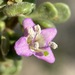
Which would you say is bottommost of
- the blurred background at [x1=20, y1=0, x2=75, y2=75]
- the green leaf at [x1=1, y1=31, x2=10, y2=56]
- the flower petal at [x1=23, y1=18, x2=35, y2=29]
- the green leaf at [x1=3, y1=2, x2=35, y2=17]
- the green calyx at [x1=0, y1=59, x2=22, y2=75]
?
the blurred background at [x1=20, y1=0, x2=75, y2=75]

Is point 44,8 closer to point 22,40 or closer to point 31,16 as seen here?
point 31,16

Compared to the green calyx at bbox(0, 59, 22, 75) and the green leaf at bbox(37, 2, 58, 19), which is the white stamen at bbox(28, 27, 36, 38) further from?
the green calyx at bbox(0, 59, 22, 75)

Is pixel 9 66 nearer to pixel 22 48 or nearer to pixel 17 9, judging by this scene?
pixel 22 48

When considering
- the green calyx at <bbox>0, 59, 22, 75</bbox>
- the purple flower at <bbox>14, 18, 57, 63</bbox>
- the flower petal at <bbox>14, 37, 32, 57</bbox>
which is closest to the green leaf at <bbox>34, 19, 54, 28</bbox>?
the purple flower at <bbox>14, 18, 57, 63</bbox>

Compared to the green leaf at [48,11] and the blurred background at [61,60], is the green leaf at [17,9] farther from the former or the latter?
the blurred background at [61,60]

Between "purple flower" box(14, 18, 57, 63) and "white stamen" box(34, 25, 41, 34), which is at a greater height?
"white stamen" box(34, 25, 41, 34)

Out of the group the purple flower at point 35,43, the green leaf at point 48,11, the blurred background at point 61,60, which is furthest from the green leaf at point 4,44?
the blurred background at point 61,60

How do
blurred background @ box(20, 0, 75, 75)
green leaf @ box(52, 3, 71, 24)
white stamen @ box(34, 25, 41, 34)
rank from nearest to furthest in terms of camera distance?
white stamen @ box(34, 25, 41, 34)
green leaf @ box(52, 3, 71, 24)
blurred background @ box(20, 0, 75, 75)

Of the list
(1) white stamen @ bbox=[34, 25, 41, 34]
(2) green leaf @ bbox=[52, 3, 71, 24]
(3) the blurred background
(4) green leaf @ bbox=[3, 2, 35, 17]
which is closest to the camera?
(4) green leaf @ bbox=[3, 2, 35, 17]

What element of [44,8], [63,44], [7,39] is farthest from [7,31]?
[63,44]
